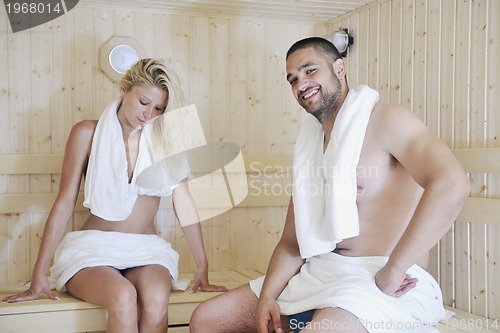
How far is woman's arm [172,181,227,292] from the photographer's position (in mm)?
2766

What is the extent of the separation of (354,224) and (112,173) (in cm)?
115

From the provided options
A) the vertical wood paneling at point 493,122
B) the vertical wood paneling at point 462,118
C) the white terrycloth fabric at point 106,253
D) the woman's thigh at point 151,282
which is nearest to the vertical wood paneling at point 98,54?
the white terrycloth fabric at point 106,253

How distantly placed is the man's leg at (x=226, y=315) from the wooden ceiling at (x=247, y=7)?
1.57 meters

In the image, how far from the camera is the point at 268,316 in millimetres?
2096

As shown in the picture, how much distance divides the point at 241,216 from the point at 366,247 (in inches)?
57.9

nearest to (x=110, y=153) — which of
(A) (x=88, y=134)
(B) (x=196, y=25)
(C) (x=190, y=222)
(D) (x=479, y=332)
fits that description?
(A) (x=88, y=134)

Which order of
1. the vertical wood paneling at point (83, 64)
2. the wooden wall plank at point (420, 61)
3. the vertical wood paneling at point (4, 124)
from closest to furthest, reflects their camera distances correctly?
the wooden wall plank at point (420, 61) < the vertical wood paneling at point (4, 124) < the vertical wood paneling at point (83, 64)

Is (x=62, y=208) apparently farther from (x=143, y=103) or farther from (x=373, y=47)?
(x=373, y=47)

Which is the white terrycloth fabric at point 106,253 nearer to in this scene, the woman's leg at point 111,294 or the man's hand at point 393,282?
the woman's leg at point 111,294

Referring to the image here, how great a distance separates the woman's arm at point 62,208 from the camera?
254cm

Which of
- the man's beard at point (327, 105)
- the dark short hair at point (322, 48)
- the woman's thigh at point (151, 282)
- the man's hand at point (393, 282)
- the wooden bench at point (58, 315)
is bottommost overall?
the wooden bench at point (58, 315)

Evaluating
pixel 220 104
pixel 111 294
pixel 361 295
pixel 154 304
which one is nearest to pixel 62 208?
pixel 111 294

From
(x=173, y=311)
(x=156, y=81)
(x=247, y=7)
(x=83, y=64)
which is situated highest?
(x=247, y=7)

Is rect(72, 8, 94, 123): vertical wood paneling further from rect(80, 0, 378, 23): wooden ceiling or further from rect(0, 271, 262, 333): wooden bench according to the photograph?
rect(0, 271, 262, 333): wooden bench
